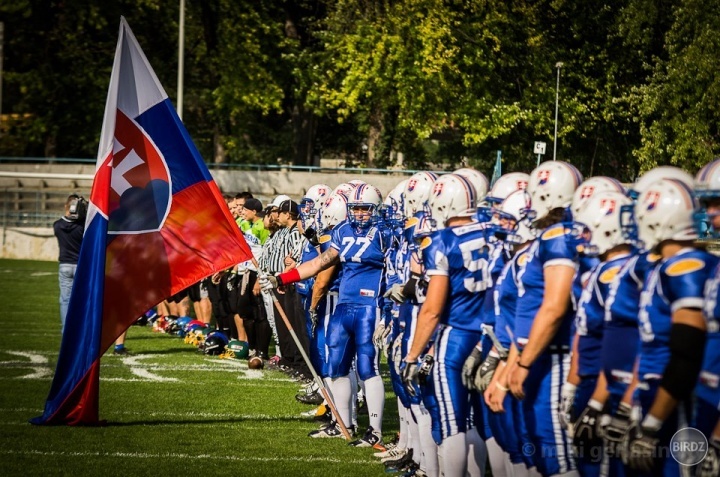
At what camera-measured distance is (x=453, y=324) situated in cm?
750

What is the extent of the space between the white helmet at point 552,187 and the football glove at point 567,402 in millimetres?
1098

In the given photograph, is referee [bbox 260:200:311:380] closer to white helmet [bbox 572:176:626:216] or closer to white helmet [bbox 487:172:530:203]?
white helmet [bbox 487:172:530:203]

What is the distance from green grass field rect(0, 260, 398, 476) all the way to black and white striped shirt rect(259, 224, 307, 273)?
141 cm

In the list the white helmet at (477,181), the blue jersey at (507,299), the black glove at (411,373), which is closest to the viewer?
the blue jersey at (507,299)

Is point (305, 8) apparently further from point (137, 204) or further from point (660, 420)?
point (660, 420)

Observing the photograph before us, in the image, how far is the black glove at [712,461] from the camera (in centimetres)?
500

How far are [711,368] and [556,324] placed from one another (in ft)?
4.02

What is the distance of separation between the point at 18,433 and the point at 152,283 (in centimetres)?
176

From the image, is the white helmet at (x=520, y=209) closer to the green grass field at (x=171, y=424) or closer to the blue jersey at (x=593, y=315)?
the blue jersey at (x=593, y=315)

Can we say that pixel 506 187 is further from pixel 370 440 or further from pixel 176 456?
pixel 176 456

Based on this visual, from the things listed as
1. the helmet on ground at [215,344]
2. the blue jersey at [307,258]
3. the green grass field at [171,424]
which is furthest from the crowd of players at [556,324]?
the helmet on ground at [215,344]

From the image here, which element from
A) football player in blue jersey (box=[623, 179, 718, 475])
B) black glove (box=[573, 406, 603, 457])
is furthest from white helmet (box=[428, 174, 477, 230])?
football player in blue jersey (box=[623, 179, 718, 475])

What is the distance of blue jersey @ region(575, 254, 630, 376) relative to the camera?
5824 millimetres

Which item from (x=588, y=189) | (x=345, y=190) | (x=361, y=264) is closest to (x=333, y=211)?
(x=345, y=190)
